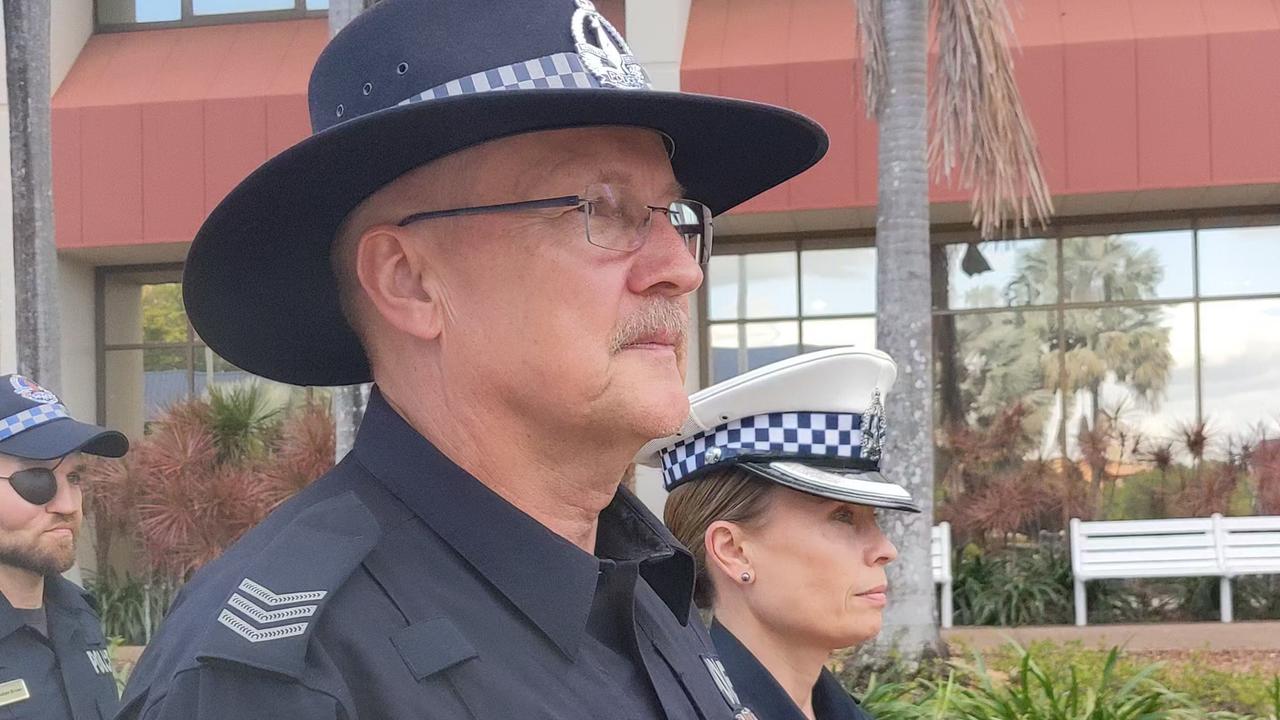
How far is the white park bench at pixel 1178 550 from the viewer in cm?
1071

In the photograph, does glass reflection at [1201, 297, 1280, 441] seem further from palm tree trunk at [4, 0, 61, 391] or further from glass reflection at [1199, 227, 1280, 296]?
palm tree trunk at [4, 0, 61, 391]

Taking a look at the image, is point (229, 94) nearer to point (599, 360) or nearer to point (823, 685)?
point (823, 685)

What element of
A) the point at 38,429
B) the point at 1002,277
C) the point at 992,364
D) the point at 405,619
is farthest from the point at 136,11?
the point at 405,619

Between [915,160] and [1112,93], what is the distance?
12.8ft

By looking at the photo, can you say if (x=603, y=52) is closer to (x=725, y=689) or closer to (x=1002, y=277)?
(x=725, y=689)

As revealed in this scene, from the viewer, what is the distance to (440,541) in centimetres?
134

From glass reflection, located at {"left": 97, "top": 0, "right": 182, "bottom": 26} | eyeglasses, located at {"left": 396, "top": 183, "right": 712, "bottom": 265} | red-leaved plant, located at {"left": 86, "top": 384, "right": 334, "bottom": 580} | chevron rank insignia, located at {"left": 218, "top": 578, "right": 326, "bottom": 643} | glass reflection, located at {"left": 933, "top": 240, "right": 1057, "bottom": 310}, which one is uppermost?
glass reflection, located at {"left": 97, "top": 0, "right": 182, "bottom": 26}

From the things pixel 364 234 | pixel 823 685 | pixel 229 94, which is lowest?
pixel 823 685

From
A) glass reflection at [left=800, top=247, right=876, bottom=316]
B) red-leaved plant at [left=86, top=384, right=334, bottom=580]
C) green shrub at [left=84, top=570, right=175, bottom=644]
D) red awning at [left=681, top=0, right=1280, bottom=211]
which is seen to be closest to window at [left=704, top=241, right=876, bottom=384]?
glass reflection at [left=800, top=247, right=876, bottom=316]

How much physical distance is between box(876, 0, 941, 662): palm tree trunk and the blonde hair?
199 inches

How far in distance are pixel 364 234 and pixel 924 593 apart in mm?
6808

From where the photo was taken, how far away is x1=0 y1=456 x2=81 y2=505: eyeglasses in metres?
3.33

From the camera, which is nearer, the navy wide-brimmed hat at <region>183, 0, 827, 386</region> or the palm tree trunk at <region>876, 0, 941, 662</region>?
the navy wide-brimmed hat at <region>183, 0, 827, 386</region>

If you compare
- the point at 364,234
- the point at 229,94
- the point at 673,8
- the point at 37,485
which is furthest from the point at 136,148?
the point at 364,234
